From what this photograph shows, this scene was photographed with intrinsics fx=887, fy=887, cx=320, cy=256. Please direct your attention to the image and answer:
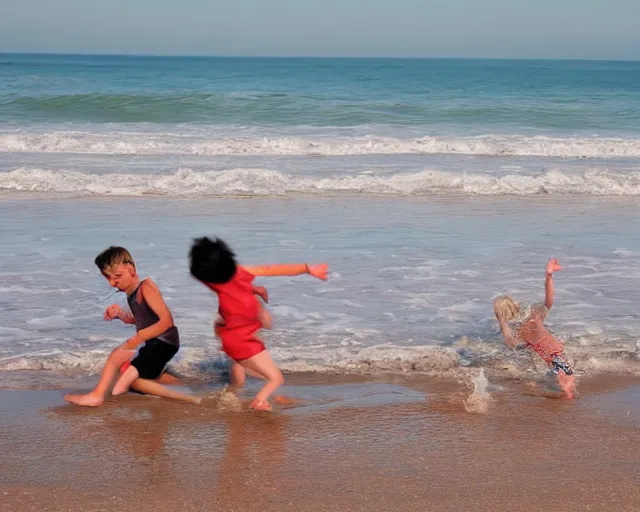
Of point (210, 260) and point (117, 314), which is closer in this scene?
point (210, 260)

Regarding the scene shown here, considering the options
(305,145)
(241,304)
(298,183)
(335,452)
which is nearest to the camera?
(335,452)

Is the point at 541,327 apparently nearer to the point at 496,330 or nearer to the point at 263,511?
the point at 496,330

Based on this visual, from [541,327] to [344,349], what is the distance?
1.30 m

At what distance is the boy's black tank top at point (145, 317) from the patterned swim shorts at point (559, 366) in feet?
7.31

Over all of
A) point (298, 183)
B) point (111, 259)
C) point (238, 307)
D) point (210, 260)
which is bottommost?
point (298, 183)

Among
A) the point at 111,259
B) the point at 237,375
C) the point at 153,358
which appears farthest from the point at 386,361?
the point at 111,259

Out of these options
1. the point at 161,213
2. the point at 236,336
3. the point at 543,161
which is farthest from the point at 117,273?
the point at 543,161

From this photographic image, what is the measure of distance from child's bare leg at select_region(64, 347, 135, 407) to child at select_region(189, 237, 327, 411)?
2.06 ft

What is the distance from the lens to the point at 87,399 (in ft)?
15.6

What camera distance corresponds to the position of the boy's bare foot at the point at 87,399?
187 inches

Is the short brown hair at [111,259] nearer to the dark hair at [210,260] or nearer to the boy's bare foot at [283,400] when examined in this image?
the dark hair at [210,260]

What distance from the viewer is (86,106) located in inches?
1183

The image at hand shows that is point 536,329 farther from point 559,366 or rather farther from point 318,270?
point 318,270

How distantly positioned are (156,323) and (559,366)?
7.73 feet
